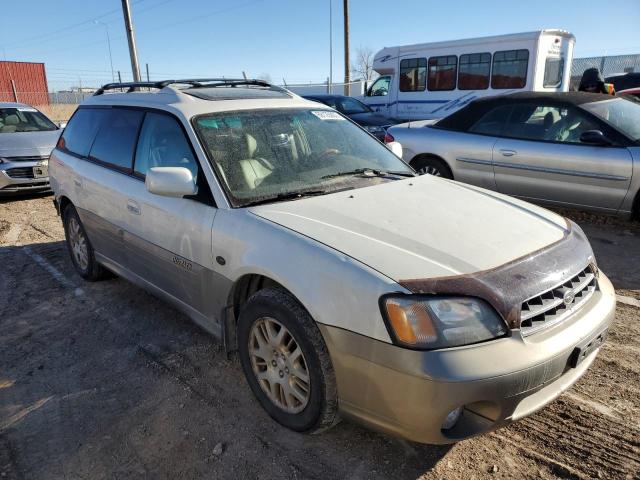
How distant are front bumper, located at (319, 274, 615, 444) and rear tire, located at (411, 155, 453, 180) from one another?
4.88 meters

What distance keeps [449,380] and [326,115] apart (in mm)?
2405

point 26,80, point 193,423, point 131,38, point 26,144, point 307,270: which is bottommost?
point 193,423

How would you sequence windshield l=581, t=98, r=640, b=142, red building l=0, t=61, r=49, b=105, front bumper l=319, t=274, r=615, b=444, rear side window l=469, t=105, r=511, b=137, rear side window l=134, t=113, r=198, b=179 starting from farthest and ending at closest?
1. red building l=0, t=61, r=49, b=105
2. rear side window l=469, t=105, r=511, b=137
3. windshield l=581, t=98, r=640, b=142
4. rear side window l=134, t=113, r=198, b=179
5. front bumper l=319, t=274, r=615, b=444

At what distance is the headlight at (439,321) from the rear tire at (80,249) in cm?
338

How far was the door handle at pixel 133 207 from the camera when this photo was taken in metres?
3.39

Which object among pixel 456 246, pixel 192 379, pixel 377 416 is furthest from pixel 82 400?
pixel 456 246

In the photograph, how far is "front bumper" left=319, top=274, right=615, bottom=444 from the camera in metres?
1.91

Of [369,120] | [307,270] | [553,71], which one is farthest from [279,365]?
[553,71]

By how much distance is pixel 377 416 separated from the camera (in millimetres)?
2096

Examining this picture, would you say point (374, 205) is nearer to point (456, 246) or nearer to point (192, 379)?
point (456, 246)

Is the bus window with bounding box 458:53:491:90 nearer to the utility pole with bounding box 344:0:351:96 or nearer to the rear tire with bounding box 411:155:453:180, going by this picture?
the rear tire with bounding box 411:155:453:180

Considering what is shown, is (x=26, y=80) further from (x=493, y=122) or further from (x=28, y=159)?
(x=493, y=122)

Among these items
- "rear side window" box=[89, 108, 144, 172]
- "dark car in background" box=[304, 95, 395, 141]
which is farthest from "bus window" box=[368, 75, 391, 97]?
"rear side window" box=[89, 108, 144, 172]

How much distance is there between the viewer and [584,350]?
87.0 inches
